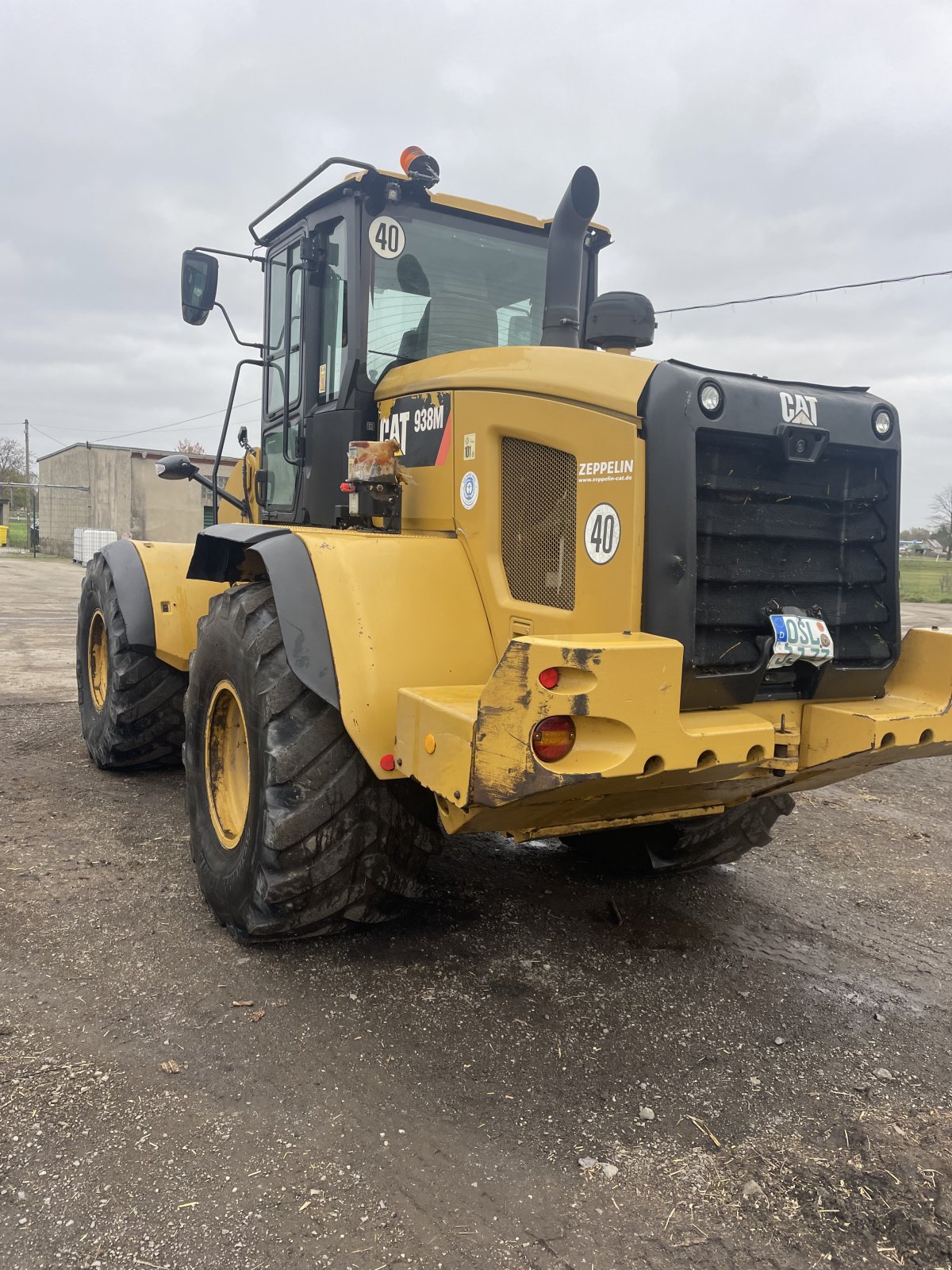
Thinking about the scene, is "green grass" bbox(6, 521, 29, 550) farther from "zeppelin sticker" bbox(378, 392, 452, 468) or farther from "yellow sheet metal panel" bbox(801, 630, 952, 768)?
"yellow sheet metal panel" bbox(801, 630, 952, 768)

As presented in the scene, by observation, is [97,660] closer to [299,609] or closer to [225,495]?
[225,495]

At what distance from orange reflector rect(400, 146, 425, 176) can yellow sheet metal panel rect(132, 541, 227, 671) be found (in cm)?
230

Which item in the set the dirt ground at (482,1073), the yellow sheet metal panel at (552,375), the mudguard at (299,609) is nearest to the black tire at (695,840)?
the dirt ground at (482,1073)

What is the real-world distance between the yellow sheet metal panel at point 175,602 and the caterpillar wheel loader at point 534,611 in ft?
→ 4.18

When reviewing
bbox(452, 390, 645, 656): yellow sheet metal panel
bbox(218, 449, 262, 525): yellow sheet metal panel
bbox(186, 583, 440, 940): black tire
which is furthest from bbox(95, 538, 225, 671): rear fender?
bbox(452, 390, 645, 656): yellow sheet metal panel

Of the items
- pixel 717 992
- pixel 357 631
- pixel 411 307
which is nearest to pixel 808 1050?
pixel 717 992

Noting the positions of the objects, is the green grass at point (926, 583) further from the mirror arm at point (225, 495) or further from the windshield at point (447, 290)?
the windshield at point (447, 290)

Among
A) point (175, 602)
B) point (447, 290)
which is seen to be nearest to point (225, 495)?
point (175, 602)

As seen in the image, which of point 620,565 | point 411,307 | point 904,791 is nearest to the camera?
point 620,565

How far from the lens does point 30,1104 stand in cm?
258

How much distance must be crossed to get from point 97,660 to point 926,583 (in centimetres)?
3560

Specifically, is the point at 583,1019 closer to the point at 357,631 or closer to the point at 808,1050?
the point at 808,1050

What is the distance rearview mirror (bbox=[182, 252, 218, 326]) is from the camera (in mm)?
4703

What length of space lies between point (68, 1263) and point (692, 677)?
7.16 feet
